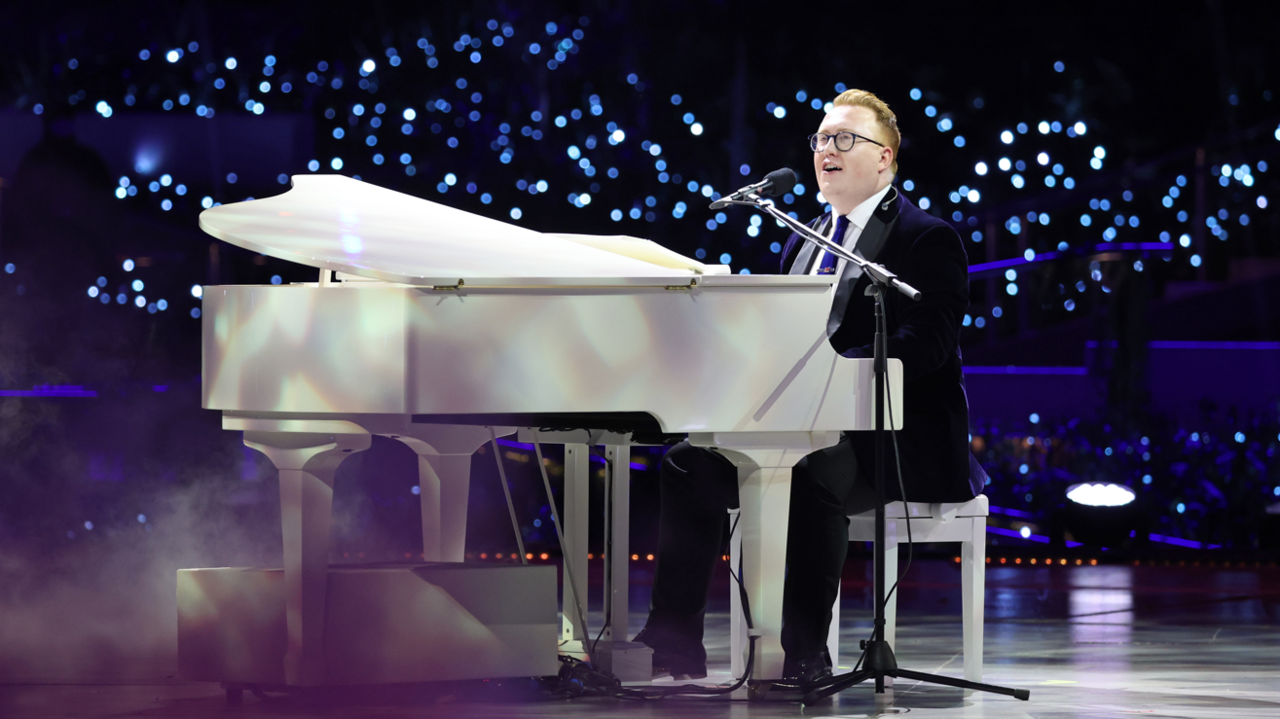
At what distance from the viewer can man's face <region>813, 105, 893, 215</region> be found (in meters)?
3.47

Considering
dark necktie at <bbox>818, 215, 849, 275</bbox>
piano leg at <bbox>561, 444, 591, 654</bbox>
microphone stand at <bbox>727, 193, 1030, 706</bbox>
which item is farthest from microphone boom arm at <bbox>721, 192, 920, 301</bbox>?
piano leg at <bbox>561, 444, 591, 654</bbox>

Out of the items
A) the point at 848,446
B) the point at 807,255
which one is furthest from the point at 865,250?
the point at 848,446

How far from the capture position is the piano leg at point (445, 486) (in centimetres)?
382

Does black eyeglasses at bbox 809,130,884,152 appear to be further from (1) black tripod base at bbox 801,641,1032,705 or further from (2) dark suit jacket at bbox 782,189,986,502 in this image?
(1) black tripod base at bbox 801,641,1032,705

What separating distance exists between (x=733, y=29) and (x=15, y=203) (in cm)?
342

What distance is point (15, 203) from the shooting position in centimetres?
727

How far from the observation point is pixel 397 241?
3041 millimetres

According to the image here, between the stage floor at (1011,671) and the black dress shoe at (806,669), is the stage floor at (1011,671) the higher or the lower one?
the lower one

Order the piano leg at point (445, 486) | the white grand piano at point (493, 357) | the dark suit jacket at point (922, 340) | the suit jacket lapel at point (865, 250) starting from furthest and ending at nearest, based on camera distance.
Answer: the piano leg at point (445, 486) → the suit jacket lapel at point (865, 250) → the dark suit jacket at point (922, 340) → the white grand piano at point (493, 357)

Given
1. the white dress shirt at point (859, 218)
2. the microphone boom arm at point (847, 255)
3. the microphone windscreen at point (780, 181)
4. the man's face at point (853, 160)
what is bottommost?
the microphone boom arm at point (847, 255)

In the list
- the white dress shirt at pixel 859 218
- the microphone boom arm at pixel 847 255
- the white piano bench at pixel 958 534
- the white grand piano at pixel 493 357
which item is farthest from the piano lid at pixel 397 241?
the white piano bench at pixel 958 534

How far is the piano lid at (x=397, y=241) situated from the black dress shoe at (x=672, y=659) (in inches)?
32.3

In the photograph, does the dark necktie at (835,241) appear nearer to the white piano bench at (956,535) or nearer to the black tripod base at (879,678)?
the white piano bench at (956,535)

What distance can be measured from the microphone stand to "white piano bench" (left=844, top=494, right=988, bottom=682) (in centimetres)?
9
